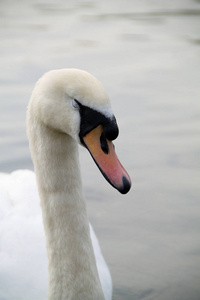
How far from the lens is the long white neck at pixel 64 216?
259cm

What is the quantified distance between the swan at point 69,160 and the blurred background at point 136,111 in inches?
32.5

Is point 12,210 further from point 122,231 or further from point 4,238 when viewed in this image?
point 122,231

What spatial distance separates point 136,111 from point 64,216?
3.48 m

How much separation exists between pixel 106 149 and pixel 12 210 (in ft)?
4.70

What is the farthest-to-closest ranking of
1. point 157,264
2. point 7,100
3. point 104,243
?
1. point 7,100
2. point 104,243
3. point 157,264

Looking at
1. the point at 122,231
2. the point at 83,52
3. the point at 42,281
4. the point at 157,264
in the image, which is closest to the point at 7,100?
the point at 83,52

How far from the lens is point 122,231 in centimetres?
427

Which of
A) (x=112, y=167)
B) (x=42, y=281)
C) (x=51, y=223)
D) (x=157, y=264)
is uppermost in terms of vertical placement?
(x=112, y=167)

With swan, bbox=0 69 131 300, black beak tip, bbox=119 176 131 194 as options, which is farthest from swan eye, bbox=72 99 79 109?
black beak tip, bbox=119 176 131 194

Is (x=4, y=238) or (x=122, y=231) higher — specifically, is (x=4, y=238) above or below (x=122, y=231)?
above

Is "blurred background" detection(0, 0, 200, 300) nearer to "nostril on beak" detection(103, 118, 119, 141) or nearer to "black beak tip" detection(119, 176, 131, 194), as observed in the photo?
"black beak tip" detection(119, 176, 131, 194)

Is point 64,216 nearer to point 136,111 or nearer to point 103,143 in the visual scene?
point 103,143

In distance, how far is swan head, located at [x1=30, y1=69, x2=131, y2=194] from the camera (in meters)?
2.31

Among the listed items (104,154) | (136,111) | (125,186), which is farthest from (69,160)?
(136,111)
